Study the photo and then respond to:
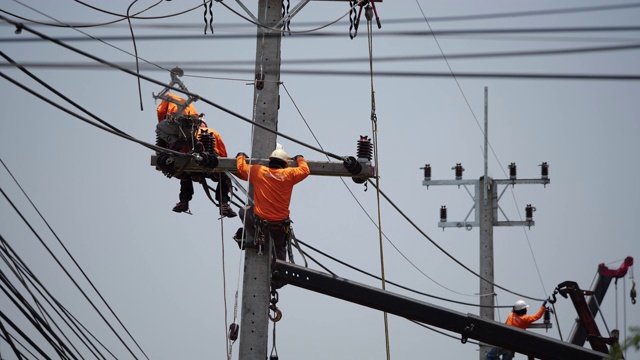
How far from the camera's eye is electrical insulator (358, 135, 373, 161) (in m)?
14.6

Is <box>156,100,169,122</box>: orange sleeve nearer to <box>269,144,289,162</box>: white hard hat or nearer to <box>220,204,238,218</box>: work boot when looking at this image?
<box>220,204,238,218</box>: work boot

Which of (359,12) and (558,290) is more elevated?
(359,12)

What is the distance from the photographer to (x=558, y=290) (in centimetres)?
1532

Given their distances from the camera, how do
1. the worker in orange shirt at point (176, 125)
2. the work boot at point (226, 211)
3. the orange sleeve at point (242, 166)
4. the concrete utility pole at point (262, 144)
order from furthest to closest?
the work boot at point (226, 211) < the worker in orange shirt at point (176, 125) < the orange sleeve at point (242, 166) < the concrete utility pole at point (262, 144)

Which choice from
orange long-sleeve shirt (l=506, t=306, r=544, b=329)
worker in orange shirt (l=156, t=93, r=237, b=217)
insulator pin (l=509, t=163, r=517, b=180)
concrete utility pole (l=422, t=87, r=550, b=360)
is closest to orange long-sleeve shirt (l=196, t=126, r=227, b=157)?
worker in orange shirt (l=156, t=93, r=237, b=217)

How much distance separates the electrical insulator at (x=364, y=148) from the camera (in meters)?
14.6

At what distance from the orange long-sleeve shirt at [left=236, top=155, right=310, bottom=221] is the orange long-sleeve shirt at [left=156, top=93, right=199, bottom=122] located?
121 centimetres

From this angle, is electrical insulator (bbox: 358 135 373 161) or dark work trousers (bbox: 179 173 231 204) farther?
dark work trousers (bbox: 179 173 231 204)

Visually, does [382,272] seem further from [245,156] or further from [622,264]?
[622,264]

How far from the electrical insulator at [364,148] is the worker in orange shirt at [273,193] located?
28.8 inches

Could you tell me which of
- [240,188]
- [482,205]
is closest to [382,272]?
[240,188]

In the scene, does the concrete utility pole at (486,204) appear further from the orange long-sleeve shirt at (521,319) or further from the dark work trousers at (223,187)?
the dark work trousers at (223,187)

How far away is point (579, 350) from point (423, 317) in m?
1.86

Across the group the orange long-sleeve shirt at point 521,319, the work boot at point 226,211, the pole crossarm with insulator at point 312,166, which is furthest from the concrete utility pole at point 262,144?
the orange long-sleeve shirt at point 521,319
